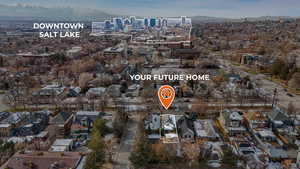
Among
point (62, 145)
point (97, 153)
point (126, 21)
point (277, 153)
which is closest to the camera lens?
point (97, 153)

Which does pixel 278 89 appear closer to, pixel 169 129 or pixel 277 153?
pixel 277 153

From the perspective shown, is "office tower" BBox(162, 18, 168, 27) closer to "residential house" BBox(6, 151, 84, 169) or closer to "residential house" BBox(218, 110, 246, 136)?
"residential house" BBox(218, 110, 246, 136)

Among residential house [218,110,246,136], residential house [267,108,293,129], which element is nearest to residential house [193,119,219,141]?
residential house [218,110,246,136]

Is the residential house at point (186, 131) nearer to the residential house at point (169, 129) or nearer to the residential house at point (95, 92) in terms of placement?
the residential house at point (169, 129)

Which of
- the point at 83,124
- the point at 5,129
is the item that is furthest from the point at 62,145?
the point at 5,129

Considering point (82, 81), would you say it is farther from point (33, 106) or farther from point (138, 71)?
point (138, 71)

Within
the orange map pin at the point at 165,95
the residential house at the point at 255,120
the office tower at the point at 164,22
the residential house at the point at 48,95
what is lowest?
the residential house at the point at 255,120

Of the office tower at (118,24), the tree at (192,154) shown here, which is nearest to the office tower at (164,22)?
the office tower at (118,24)

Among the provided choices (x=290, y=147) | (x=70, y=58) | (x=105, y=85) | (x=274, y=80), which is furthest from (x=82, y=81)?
(x=274, y=80)
